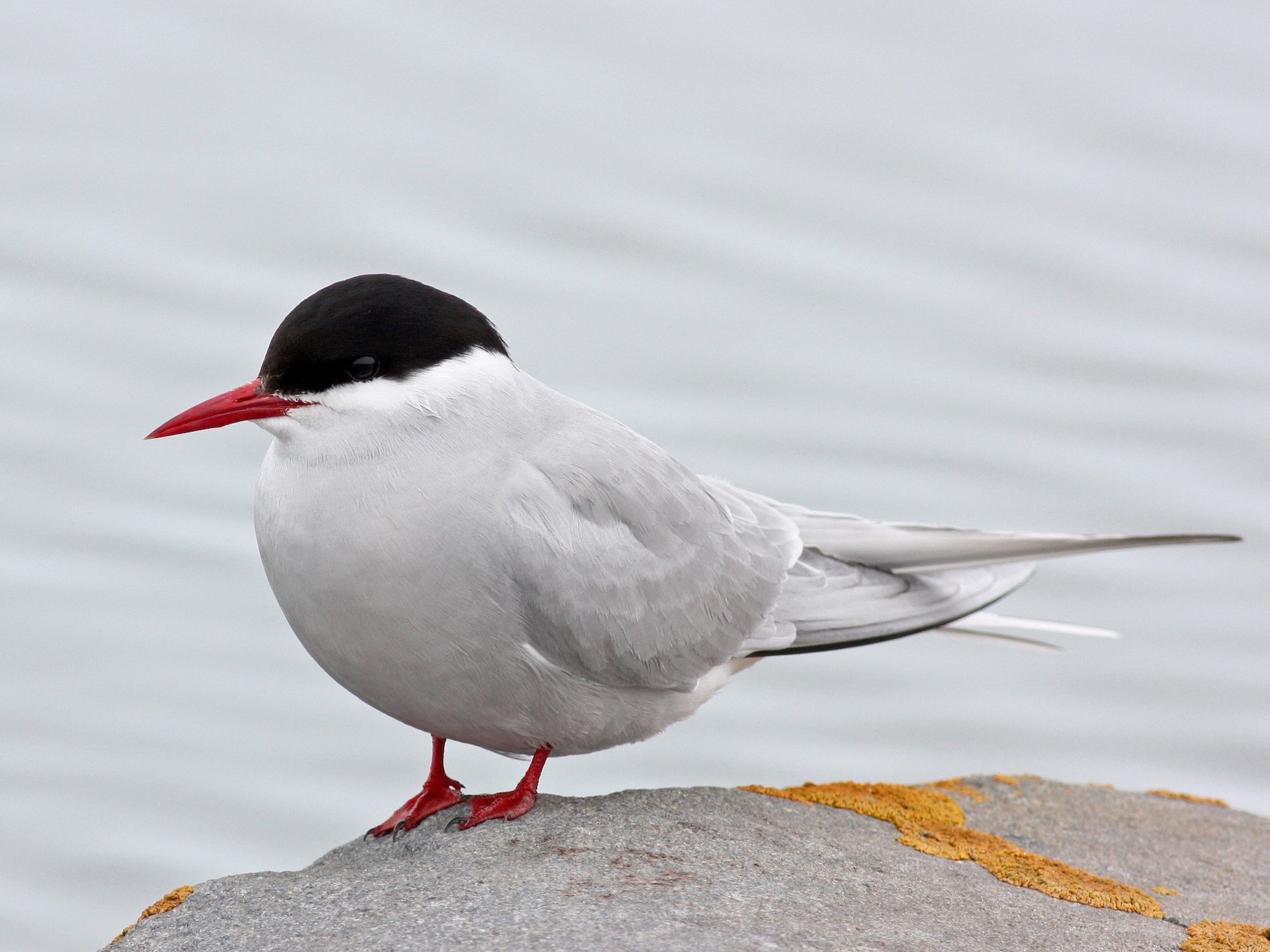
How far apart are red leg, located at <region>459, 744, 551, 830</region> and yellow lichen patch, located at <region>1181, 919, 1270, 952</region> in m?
1.67

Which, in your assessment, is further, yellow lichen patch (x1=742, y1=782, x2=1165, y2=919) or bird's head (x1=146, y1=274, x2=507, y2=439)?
yellow lichen patch (x1=742, y1=782, x2=1165, y2=919)

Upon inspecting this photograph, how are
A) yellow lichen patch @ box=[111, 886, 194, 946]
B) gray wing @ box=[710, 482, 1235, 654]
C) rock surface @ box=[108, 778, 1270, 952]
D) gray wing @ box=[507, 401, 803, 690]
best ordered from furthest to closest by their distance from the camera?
gray wing @ box=[710, 482, 1235, 654]
gray wing @ box=[507, 401, 803, 690]
yellow lichen patch @ box=[111, 886, 194, 946]
rock surface @ box=[108, 778, 1270, 952]

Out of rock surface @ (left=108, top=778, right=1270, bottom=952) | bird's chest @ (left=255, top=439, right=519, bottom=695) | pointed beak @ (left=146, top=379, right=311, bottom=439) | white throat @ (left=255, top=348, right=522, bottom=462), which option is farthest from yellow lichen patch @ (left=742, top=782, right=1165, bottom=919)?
pointed beak @ (left=146, top=379, right=311, bottom=439)

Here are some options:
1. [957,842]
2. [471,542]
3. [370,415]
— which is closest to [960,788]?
[957,842]

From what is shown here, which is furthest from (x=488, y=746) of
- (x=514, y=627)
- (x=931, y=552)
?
(x=931, y=552)

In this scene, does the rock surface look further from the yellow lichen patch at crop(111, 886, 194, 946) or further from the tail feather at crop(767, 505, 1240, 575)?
the tail feather at crop(767, 505, 1240, 575)

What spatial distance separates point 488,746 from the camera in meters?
3.93

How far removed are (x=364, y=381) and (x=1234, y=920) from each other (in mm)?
2704

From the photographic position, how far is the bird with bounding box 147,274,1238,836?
350 cm

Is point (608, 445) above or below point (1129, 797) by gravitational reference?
above

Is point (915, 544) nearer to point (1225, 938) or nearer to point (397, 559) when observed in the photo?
point (1225, 938)

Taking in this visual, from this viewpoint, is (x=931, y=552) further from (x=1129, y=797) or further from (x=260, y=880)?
(x=260, y=880)

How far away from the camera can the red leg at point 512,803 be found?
3.74m

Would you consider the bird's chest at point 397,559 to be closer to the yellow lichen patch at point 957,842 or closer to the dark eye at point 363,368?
the dark eye at point 363,368
